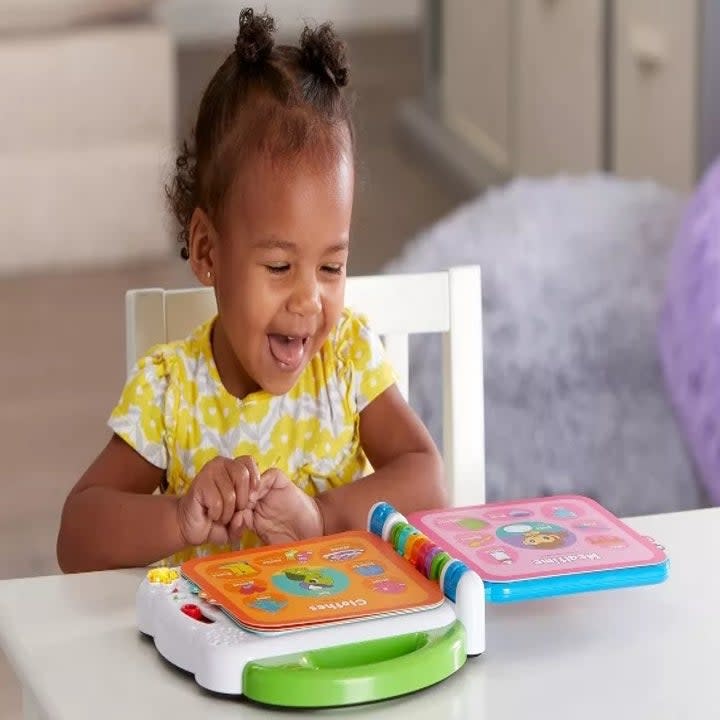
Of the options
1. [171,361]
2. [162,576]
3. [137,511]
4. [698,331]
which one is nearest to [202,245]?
[171,361]

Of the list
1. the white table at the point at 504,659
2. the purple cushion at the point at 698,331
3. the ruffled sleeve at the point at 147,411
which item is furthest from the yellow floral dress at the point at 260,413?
the purple cushion at the point at 698,331

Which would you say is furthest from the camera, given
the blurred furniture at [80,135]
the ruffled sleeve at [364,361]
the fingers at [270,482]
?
the blurred furniture at [80,135]

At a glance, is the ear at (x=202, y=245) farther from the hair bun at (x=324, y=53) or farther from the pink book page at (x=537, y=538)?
the pink book page at (x=537, y=538)

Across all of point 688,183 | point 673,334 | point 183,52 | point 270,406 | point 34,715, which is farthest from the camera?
point 183,52

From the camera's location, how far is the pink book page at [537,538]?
3.37 ft

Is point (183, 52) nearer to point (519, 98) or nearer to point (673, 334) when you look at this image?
point (519, 98)

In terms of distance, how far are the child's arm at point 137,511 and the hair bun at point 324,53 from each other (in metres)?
0.30

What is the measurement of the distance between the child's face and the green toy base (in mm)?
308

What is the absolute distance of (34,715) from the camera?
105 centimetres

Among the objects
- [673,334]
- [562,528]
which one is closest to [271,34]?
[562,528]

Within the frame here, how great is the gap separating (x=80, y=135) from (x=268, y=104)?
268cm

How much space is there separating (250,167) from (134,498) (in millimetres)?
241

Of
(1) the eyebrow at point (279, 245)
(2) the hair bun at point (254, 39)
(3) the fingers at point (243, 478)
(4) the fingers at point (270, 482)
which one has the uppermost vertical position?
(2) the hair bun at point (254, 39)

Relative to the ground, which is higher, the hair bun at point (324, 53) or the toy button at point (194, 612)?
the hair bun at point (324, 53)
